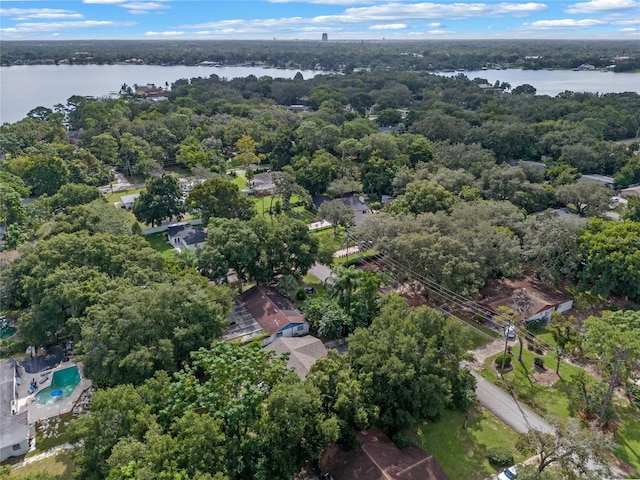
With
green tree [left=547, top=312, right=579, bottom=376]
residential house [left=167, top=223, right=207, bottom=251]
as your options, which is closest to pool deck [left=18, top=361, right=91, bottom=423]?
residential house [left=167, top=223, right=207, bottom=251]

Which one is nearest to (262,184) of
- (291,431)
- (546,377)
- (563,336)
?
(546,377)

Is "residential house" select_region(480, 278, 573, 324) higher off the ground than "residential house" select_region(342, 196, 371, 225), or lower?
lower

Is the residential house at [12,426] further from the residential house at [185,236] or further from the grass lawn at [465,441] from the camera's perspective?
the grass lawn at [465,441]

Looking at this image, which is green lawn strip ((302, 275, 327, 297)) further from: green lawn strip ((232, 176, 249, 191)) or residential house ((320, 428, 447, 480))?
green lawn strip ((232, 176, 249, 191))

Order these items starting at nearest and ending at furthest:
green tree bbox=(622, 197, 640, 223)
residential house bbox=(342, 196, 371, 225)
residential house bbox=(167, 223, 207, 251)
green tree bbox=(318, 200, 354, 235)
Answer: green tree bbox=(622, 197, 640, 223) < residential house bbox=(167, 223, 207, 251) < green tree bbox=(318, 200, 354, 235) < residential house bbox=(342, 196, 371, 225)

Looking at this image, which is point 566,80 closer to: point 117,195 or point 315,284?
point 117,195
